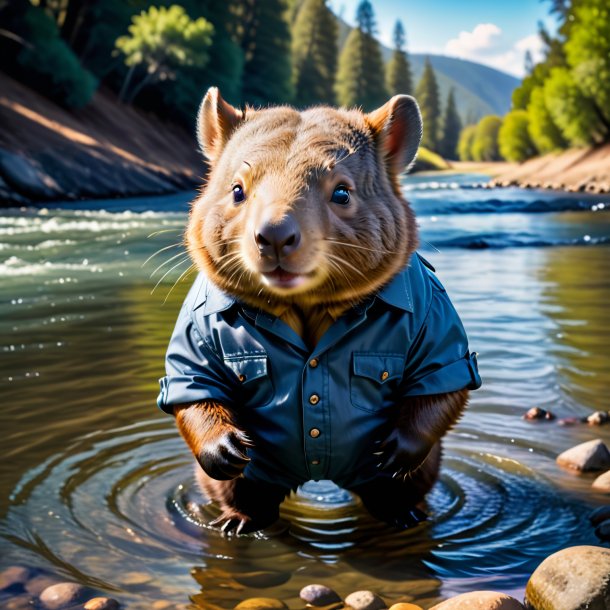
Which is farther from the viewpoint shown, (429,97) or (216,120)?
(429,97)

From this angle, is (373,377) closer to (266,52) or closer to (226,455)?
(226,455)

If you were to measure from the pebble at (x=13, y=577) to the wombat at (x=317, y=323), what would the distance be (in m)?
0.76

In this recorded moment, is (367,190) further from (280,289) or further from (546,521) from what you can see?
(546,521)

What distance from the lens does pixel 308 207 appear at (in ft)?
10.6

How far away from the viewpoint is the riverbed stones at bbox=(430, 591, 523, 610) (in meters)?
3.10

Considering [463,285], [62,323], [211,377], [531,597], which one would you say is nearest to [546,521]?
[531,597]

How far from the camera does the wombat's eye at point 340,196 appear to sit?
3.34m

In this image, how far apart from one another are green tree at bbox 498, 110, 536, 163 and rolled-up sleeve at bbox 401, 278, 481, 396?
229 feet

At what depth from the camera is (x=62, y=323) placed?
27.2 feet

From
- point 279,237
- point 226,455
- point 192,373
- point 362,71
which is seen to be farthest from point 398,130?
point 362,71

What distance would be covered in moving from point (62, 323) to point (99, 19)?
41307mm

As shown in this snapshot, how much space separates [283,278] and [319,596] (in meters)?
1.14

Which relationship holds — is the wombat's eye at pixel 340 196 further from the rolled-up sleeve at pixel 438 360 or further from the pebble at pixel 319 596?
the pebble at pixel 319 596

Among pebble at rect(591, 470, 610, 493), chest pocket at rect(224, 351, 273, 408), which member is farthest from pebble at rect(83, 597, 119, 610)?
pebble at rect(591, 470, 610, 493)
